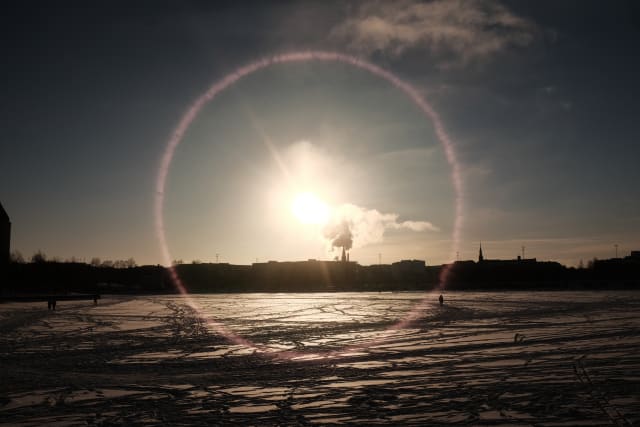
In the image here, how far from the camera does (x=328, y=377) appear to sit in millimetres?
12516

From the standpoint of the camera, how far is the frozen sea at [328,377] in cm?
908

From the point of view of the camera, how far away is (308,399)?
10297 millimetres

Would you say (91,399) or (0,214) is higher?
(0,214)

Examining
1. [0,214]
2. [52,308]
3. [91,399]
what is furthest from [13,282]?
[91,399]

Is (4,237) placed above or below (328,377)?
above

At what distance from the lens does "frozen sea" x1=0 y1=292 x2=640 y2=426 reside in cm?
908

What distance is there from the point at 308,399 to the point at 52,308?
3754cm

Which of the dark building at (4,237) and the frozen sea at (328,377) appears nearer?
the frozen sea at (328,377)

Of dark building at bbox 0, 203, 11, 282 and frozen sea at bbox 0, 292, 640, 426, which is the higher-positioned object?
dark building at bbox 0, 203, 11, 282

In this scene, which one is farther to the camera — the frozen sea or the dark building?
the dark building

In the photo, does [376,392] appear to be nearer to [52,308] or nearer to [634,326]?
[634,326]

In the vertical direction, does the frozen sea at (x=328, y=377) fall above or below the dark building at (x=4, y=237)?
below

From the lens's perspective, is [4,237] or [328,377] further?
[4,237]

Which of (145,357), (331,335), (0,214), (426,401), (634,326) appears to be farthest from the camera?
(0,214)
